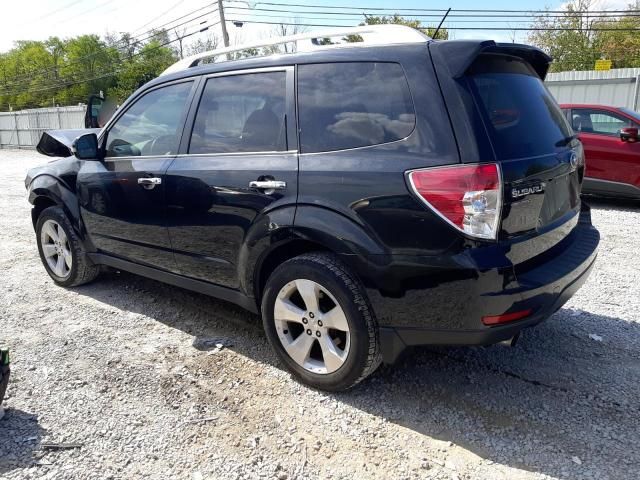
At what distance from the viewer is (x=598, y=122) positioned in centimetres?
811

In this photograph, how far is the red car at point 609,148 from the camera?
7707 millimetres

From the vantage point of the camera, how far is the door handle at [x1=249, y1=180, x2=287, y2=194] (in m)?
2.93

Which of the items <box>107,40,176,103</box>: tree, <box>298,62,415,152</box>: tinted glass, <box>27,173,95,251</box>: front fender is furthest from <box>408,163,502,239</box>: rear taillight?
<box>107,40,176,103</box>: tree

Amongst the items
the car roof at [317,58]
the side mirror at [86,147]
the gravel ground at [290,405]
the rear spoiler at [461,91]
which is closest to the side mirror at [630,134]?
the gravel ground at [290,405]

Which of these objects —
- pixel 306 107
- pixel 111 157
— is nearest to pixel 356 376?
pixel 306 107

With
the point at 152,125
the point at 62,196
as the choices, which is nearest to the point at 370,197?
the point at 152,125

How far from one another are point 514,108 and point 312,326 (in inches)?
62.8

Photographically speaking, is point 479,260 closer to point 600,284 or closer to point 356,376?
point 356,376

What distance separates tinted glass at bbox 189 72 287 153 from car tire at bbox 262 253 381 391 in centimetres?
76

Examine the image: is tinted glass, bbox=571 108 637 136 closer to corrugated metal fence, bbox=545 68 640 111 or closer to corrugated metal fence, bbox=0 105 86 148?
corrugated metal fence, bbox=545 68 640 111

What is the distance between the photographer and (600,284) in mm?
4625

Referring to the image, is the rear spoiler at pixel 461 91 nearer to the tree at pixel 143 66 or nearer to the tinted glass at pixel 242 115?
the tinted glass at pixel 242 115

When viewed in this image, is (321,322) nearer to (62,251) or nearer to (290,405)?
(290,405)

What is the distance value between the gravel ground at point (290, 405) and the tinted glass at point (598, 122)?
4.74m
